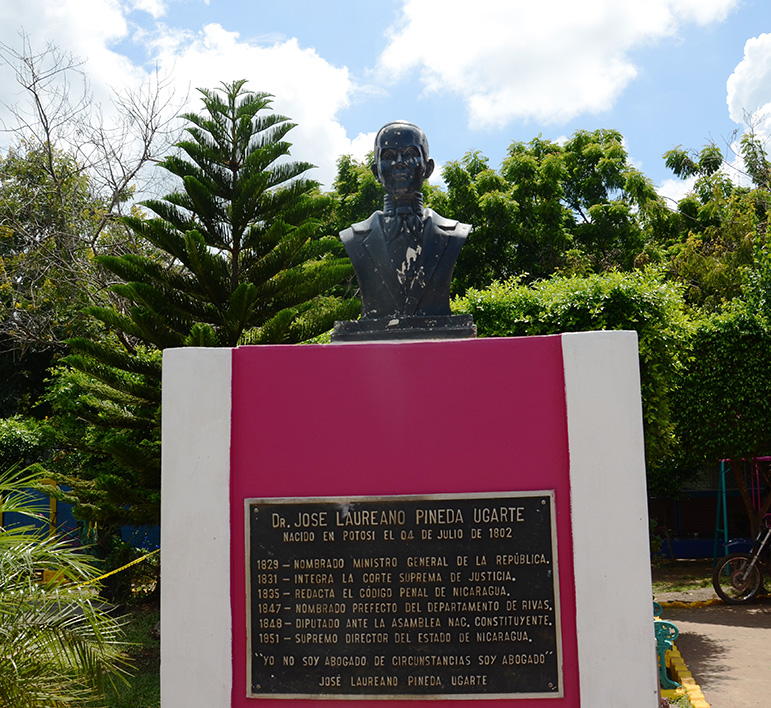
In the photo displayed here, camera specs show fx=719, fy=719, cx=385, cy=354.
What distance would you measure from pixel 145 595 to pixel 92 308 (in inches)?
185

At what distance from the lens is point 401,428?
8.34 feet

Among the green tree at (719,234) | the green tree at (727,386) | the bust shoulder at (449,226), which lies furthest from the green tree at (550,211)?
the bust shoulder at (449,226)

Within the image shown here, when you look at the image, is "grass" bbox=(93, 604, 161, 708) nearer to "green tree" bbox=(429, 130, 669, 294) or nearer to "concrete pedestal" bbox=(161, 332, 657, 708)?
Result: "concrete pedestal" bbox=(161, 332, 657, 708)

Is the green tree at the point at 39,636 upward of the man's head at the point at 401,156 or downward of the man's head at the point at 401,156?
downward

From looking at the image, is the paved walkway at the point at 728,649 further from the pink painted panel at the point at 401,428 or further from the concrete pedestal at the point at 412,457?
the pink painted panel at the point at 401,428

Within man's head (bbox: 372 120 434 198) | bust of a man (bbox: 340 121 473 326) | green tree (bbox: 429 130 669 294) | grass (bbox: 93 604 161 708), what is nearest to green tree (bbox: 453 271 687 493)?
bust of a man (bbox: 340 121 473 326)

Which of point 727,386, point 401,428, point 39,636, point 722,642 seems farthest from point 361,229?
point 727,386

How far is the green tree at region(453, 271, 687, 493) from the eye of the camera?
6.73 metres

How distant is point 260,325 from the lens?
7.68 m

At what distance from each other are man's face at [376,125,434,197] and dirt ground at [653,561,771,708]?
467 cm

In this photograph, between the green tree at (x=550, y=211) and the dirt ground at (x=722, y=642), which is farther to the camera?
the green tree at (x=550, y=211)

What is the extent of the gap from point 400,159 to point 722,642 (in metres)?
6.49

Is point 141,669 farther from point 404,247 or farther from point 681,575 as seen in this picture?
point 681,575

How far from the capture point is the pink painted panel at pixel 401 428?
8.25ft
